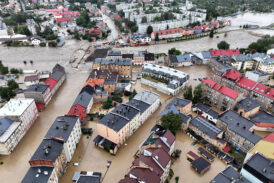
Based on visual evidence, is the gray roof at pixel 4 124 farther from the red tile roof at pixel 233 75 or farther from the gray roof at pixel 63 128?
→ the red tile roof at pixel 233 75

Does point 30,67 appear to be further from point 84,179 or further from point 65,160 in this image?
point 84,179

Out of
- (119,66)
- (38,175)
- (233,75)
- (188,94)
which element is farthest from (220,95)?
(38,175)

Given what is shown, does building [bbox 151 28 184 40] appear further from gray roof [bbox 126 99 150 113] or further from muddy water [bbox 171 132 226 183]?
muddy water [bbox 171 132 226 183]

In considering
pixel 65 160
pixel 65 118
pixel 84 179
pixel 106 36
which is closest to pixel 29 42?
pixel 106 36

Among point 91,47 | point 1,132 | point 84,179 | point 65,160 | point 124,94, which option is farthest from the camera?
point 91,47

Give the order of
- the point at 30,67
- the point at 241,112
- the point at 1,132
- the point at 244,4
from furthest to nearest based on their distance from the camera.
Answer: the point at 244,4 < the point at 30,67 < the point at 241,112 < the point at 1,132

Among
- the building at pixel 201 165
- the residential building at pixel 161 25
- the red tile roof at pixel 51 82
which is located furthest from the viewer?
the residential building at pixel 161 25

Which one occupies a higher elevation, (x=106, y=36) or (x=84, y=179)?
(x=106, y=36)

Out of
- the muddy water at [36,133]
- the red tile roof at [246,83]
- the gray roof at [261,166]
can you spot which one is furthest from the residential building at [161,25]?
the gray roof at [261,166]
